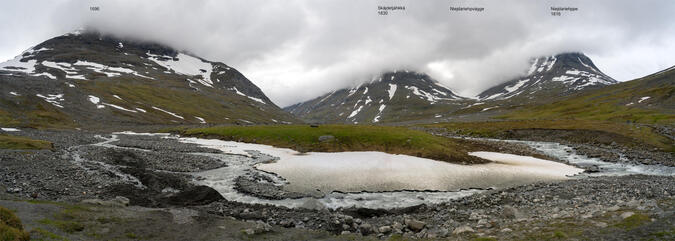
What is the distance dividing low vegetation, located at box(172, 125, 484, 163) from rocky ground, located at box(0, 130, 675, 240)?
2204cm

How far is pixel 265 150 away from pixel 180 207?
39.0 metres

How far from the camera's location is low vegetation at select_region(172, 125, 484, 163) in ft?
182

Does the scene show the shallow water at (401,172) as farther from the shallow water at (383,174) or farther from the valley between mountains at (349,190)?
the valley between mountains at (349,190)

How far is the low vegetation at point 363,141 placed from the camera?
5562 centimetres

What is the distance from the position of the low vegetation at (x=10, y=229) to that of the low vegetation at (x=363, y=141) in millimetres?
48466

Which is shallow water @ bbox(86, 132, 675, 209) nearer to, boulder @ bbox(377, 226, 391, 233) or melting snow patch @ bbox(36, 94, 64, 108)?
boulder @ bbox(377, 226, 391, 233)

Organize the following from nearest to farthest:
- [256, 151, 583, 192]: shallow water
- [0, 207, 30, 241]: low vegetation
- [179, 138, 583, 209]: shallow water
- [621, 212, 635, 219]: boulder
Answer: [0, 207, 30, 241]: low vegetation < [621, 212, 635, 219]: boulder < [179, 138, 583, 209]: shallow water < [256, 151, 583, 192]: shallow water

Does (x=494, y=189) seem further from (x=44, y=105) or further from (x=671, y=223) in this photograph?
(x=44, y=105)

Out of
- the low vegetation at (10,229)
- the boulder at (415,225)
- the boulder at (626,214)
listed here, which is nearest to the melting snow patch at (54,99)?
the low vegetation at (10,229)

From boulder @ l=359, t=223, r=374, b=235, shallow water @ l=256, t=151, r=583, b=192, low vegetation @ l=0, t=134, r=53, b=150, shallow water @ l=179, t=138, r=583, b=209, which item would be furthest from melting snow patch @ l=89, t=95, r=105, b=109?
boulder @ l=359, t=223, r=374, b=235

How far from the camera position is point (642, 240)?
14734 mm

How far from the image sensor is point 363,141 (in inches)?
2557

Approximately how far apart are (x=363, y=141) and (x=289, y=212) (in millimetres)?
40962

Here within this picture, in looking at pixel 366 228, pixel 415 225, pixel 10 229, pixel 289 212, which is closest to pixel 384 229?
pixel 366 228
